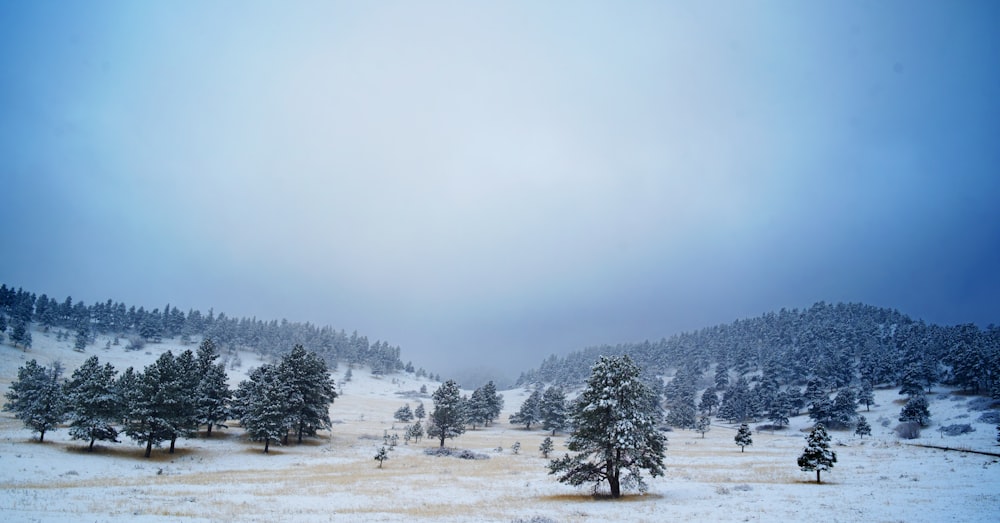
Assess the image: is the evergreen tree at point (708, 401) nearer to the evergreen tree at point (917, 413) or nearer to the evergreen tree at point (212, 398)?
the evergreen tree at point (917, 413)

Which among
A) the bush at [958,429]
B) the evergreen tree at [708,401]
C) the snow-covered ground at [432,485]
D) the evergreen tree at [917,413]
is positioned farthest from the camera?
the evergreen tree at [708,401]

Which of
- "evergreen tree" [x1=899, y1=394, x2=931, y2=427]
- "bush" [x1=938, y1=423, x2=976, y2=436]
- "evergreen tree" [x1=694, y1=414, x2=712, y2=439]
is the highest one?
"evergreen tree" [x1=899, y1=394, x2=931, y2=427]

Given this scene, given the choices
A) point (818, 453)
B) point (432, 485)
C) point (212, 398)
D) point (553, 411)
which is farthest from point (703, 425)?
point (212, 398)

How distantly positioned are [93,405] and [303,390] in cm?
2249

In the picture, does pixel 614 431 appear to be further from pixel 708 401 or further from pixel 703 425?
pixel 708 401

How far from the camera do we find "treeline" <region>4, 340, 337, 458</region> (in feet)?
151

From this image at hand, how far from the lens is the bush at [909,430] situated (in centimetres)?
7831

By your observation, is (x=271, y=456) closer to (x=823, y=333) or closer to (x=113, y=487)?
(x=113, y=487)

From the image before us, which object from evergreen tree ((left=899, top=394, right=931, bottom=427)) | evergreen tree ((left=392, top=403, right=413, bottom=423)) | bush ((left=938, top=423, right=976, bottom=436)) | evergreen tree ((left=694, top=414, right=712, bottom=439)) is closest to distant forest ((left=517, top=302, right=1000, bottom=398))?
evergreen tree ((left=899, top=394, right=931, bottom=427))

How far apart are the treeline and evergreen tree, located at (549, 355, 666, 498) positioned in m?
40.4

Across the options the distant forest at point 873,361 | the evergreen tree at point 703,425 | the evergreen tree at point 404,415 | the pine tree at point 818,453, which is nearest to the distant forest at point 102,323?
the evergreen tree at point 404,415

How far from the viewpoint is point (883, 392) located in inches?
4643

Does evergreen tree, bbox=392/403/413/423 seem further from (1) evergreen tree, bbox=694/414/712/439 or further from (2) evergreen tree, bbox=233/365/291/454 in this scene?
(1) evergreen tree, bbox=694/414/712/439

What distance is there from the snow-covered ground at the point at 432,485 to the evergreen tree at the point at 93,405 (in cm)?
175
